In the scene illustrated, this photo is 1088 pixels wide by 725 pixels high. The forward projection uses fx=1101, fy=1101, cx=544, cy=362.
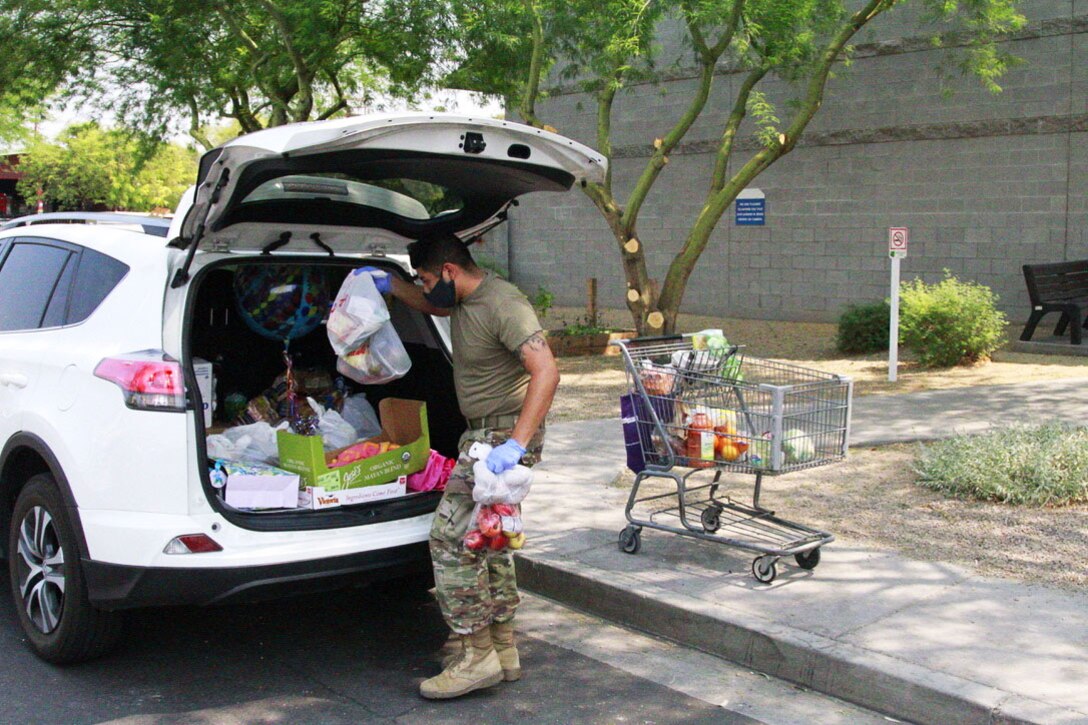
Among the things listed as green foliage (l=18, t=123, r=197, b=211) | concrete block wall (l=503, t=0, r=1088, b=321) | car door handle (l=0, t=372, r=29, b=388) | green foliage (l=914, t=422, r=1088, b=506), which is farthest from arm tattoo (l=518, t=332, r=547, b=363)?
green foliage (l=18, t=123, r=197, b=211)

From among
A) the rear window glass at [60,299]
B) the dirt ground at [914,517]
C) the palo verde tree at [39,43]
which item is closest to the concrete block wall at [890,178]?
the dirt ground at [914,517]

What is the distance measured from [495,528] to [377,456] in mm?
831

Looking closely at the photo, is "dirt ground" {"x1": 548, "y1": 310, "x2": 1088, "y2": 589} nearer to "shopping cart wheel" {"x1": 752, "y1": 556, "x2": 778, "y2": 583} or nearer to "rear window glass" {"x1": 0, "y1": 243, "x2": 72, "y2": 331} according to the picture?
"shopping cart wheel" {"x1": 752, "y1": 556, "x2": 778, "y2": 583}

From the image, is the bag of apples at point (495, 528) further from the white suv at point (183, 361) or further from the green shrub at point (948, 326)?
the green shrub at point (948, 326)

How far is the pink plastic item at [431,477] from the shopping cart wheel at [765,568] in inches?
63.7

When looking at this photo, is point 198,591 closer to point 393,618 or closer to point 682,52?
point 393,618

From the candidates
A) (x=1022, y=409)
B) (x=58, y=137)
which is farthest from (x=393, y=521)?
(x=58, y=137)

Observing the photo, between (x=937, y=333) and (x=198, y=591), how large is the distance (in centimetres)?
1027

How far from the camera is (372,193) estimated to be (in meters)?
5.26

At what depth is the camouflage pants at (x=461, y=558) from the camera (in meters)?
4.47

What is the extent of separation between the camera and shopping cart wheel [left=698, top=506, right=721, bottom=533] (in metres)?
6.19

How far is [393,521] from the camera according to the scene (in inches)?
186

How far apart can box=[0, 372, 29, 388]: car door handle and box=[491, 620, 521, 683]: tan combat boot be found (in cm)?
232

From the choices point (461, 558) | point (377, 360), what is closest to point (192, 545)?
point (461, 558)
